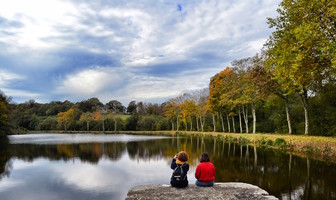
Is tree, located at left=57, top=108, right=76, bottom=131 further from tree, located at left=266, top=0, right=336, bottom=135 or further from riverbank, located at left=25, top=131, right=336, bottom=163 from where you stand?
tree, located at left=266, top=0, right=336, bottom=135

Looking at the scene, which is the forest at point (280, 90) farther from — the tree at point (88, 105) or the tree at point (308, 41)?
the tree at point (88, 105)

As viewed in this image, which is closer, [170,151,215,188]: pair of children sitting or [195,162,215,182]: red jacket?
[170,151,215,188]: pair of children sitting

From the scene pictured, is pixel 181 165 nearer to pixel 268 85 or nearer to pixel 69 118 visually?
pixel 268 85

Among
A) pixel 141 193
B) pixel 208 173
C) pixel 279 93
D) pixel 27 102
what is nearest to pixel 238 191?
pixel 208 173

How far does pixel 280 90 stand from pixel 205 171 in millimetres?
25811

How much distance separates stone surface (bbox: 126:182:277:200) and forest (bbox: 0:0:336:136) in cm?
1148

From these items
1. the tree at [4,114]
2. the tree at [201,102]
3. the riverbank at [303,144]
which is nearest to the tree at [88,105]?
the tree at [4,114]

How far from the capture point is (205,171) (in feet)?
27.5

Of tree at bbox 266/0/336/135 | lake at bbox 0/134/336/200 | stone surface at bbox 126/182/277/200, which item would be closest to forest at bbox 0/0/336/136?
tree at bbox 266/0/336/135

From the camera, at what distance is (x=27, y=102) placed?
5404 inches

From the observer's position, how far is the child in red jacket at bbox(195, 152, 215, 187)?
27.2 ft

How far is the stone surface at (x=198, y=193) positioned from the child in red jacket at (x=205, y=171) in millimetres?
217

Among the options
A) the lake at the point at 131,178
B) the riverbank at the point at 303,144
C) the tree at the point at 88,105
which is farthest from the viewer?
the tree at the point at 88,105

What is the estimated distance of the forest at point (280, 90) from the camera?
679 inches
